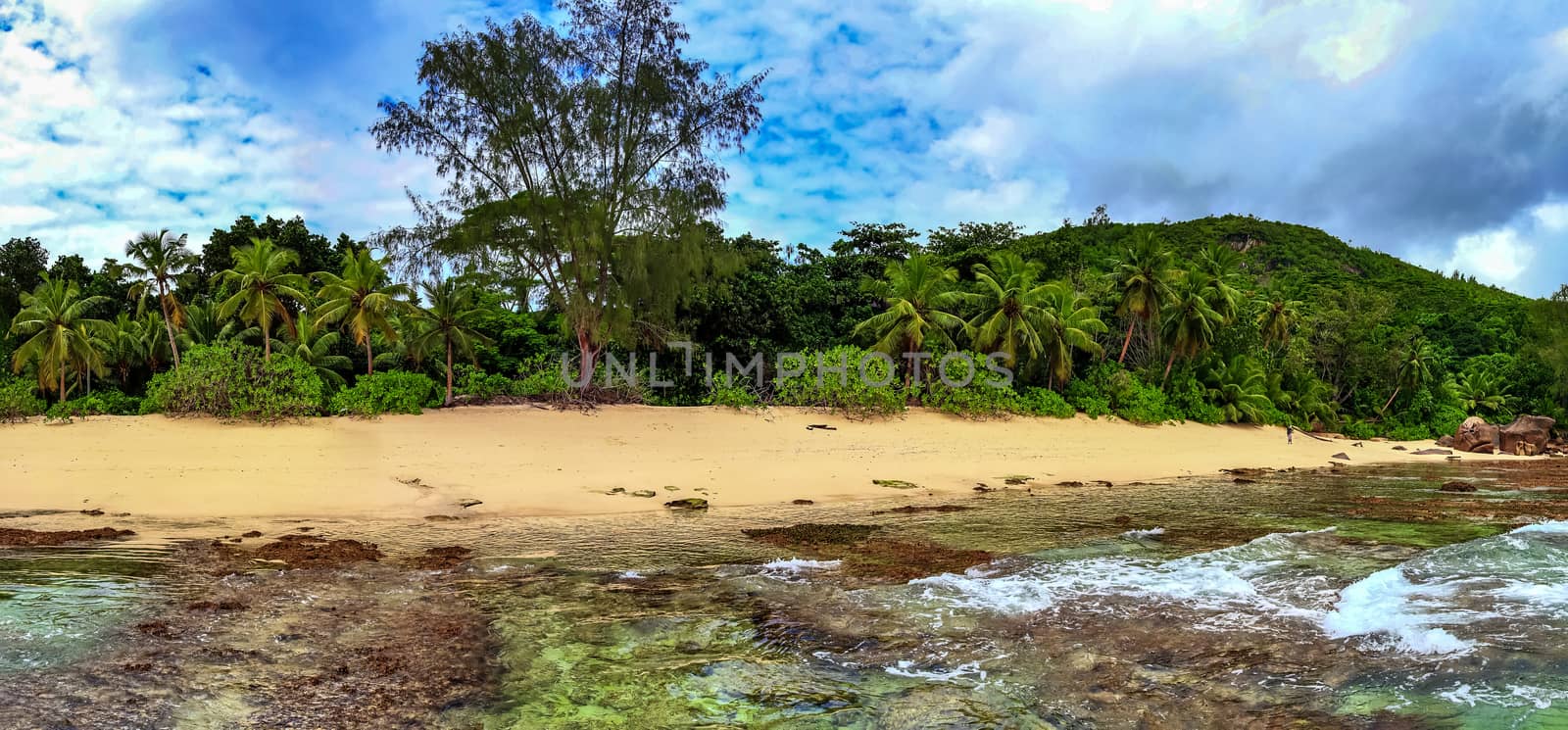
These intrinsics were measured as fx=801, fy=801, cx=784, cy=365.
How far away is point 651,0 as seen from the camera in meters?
25.4

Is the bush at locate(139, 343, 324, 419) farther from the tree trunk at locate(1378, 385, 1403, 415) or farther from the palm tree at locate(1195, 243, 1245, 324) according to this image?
the tree trunk at locate(1378, 385, 1403, 415)

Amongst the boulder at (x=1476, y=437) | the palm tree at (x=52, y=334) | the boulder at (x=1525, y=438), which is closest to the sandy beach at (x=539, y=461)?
the boulder at (x=1476, y=437)

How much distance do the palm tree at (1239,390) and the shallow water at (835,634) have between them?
2532 cm

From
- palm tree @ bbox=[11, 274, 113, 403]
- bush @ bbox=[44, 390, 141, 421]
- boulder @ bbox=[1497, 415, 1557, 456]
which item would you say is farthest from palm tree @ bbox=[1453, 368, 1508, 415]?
palm tree @ bbox=[11, 274, 113, 403]

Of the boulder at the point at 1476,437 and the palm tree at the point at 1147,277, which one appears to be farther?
the palm tree at the point at 1147,277

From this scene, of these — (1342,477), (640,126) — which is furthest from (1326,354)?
(640,126)

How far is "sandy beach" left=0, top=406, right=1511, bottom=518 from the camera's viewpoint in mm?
12773

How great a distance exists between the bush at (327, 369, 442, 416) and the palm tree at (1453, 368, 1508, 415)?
2010 inches

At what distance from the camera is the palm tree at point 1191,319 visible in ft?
109

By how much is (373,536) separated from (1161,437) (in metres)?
26.2

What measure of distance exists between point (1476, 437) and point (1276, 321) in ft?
29.6

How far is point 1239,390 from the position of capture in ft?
110

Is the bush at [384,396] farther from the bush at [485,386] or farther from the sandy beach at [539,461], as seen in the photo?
the bush at [485,386]

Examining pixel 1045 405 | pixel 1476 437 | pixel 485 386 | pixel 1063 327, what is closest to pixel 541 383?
pixel 485 386
